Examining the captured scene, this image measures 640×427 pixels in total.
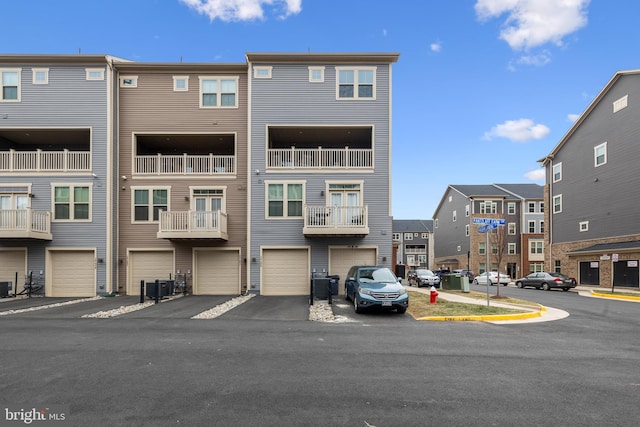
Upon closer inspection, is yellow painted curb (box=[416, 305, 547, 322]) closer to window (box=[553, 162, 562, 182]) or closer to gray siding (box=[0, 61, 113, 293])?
gray siding (box=[0, 61, 113, 293])

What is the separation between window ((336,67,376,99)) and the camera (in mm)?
18266

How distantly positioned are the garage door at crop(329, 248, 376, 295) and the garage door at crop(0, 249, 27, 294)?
50.4 feet

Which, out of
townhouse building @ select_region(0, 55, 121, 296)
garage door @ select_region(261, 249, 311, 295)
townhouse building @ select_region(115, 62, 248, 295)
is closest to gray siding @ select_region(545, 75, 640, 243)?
garage door @ select_region(261, 249, 311, 295)

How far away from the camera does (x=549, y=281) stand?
26.1m

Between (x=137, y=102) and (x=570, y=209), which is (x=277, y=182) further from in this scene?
(x=570, y=209)

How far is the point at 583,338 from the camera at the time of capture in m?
8.59

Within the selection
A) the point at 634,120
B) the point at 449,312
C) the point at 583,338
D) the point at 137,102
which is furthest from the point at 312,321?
the point at 634,120

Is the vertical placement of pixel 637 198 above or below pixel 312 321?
above

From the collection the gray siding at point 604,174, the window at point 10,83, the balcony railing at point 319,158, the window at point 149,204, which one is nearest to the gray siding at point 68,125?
the window at point 10,83

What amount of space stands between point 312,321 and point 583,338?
270 inches

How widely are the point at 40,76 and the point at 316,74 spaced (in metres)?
14.0

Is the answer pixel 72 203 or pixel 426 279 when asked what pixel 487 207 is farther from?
pixel 72 203

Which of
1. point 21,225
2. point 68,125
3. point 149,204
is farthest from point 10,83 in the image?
point 149,204

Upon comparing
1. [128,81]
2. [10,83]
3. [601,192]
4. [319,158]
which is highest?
[128,81]
